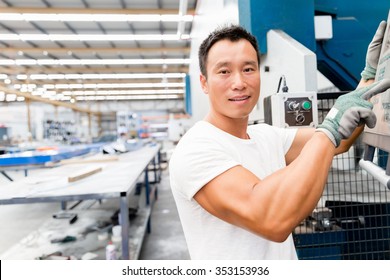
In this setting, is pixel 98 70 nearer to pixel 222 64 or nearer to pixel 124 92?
pixel 124 92

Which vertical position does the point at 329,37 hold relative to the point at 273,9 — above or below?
below

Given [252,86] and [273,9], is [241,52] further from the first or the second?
[273,9]

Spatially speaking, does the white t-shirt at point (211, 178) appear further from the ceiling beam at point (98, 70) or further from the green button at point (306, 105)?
the ceiling beam at point (98, 70)

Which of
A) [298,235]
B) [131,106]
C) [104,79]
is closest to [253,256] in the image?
[298,235]

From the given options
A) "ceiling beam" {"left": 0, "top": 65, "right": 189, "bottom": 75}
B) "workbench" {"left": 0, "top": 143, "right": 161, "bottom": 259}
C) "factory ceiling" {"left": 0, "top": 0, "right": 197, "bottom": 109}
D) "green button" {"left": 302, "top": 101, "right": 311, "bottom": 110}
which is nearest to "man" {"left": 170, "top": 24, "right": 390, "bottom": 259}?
"green button" {"left": 302, "top": 101, "right": 311, "bottom": 110}

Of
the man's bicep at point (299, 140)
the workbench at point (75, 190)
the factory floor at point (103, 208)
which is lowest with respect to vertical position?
the factory floor at point (103, 208)

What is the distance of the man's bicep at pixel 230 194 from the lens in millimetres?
564

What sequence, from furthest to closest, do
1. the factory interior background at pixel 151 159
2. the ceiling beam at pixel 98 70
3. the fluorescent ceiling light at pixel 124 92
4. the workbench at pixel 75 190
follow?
the fluorescent ceiling light at pixel 124 92, the ceiling beam at pixel 98 70, the workbench at pixel 75 190, the factory interior background at pixel 151 159

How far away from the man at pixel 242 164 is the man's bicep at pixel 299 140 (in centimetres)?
1

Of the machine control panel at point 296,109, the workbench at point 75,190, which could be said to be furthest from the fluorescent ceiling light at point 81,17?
the machine control panel at point 296,109

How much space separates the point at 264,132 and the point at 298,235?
55cm

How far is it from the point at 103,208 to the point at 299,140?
3163 mm

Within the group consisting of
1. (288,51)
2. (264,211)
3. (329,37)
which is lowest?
(264,211)
